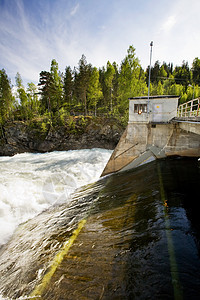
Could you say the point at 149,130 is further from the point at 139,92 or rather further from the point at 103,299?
the point at 139,92

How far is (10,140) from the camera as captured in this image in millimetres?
31188

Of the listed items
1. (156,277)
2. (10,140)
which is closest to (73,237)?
(156,277)

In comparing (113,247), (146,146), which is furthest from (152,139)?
(113,247)

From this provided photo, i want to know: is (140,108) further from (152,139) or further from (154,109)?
(152,139)

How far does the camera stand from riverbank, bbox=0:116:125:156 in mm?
29766

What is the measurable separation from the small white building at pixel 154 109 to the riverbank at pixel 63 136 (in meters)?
14.4

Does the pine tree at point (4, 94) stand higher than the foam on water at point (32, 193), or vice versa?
the pine tree at point (4, 94)

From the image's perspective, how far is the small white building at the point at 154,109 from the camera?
14233mm

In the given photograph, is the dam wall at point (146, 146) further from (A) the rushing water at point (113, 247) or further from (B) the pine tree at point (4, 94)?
→ (B) the pine tree at point (4, 94)

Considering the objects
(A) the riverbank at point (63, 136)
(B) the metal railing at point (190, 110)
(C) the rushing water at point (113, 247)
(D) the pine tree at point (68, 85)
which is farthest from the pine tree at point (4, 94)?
(B) the metal railing at point (190, 110)

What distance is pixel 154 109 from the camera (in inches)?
574

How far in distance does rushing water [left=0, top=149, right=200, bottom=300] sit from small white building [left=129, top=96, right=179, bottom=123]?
7.82 m

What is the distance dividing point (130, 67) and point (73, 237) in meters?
31.9

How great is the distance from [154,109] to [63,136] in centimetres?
2178
